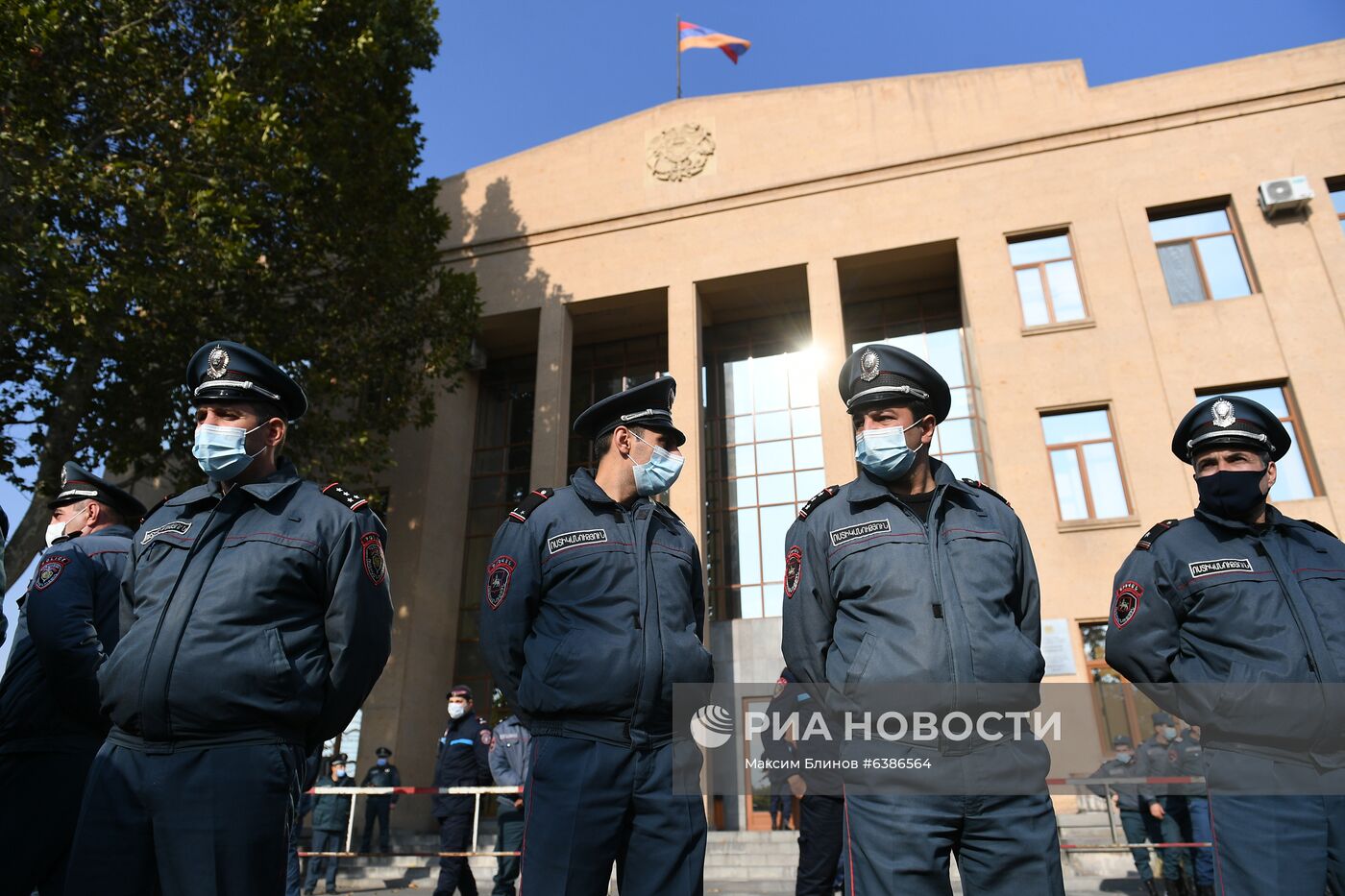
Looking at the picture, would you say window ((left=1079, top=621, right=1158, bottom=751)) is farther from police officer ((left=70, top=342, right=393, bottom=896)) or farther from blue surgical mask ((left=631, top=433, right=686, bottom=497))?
police officer ((left=70, top=342, right=393, bottom=896))

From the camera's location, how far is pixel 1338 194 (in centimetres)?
1508

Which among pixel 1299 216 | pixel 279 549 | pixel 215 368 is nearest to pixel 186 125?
pixel 215 368

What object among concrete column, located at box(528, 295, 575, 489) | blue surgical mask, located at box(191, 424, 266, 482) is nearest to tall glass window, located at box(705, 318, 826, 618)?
concrete column, located at box(528, 295, 575, 489)

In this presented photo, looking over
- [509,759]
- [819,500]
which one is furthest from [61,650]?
[509,759]

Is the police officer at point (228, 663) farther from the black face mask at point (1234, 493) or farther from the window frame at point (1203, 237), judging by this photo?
the window frame at point (1203, 237)

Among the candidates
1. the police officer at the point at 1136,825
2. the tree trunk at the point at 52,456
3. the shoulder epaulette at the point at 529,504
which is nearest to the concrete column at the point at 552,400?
the tree trunk at the point at 52,456

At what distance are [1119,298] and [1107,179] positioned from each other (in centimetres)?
244

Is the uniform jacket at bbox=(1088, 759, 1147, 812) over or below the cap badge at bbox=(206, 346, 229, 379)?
below

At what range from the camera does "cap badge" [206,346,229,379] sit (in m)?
3.05

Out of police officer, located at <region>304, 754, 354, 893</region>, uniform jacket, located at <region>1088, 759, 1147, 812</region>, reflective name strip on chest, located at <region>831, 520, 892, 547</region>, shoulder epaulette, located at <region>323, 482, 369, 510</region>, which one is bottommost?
police officer, located at <region>304, 754, 354, 893</region>

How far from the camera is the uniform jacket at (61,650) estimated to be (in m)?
3.65

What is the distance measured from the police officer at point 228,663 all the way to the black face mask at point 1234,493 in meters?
3.28

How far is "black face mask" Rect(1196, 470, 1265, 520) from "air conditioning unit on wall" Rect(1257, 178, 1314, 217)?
14317 millimetres

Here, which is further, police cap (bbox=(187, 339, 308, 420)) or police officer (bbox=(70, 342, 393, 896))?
police cap (bbox=(187, 339, 308, 420))
